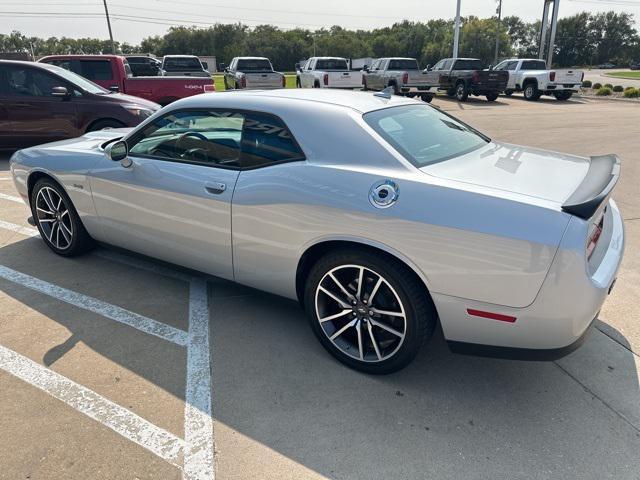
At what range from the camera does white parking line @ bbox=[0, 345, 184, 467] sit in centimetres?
233

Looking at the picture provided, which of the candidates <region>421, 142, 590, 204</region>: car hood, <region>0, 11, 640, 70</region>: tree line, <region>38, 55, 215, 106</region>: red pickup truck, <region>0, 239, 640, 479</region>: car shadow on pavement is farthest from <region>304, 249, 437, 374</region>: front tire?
<region>0, 11, 640, 70</region>: tree line

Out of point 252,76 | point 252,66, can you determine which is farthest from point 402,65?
point 252,76

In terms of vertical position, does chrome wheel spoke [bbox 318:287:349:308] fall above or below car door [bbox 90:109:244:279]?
below

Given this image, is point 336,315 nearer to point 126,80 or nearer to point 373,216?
point 373,216

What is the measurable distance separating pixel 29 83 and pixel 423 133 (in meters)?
7.97

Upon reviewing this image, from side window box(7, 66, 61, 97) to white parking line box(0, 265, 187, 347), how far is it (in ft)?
17.4

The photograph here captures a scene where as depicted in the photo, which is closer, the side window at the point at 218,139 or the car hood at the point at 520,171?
the car hood at the point at 520,171

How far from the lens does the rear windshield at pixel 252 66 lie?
19.8 meters

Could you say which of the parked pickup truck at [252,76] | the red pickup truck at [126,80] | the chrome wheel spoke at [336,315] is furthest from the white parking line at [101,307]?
the parked pickup truck at [252,76]

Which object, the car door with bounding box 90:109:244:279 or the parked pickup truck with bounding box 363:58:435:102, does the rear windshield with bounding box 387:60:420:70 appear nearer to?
the parked pickup truck with bounding box 363:58:435:102

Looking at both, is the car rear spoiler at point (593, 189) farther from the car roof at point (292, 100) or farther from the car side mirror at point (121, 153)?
the car side mirror at point (121, 153)

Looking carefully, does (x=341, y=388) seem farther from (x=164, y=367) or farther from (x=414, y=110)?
(x=414, y=110)

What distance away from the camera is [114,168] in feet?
12.2

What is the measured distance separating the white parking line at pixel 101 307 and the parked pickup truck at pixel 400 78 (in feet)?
58.2
